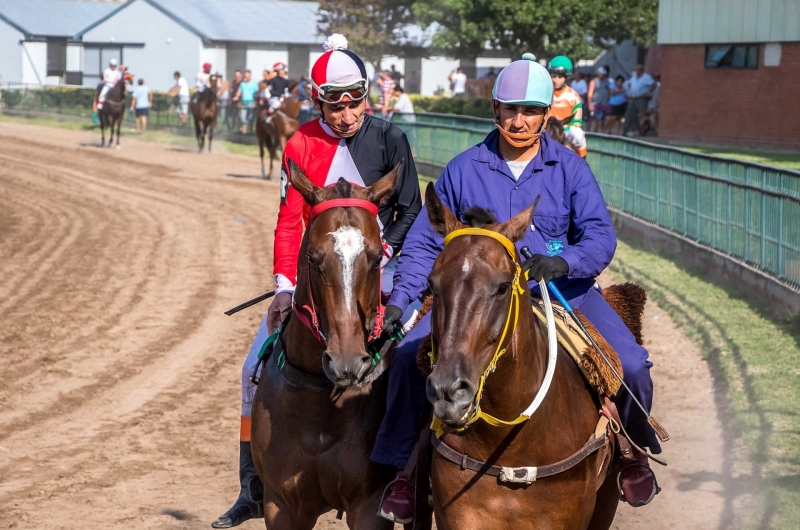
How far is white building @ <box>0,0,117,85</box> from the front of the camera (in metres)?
61.6

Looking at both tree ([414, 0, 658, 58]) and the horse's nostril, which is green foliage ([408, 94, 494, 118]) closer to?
tree ([414, 0, 658, 58])

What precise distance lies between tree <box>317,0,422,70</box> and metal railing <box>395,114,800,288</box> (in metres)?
34.8

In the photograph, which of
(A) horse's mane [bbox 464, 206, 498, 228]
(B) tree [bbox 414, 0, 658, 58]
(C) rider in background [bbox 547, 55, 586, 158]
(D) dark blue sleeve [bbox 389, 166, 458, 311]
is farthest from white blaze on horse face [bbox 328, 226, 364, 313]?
(B) tree [bbox 414, 0, 658, 58]

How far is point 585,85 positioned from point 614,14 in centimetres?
1140

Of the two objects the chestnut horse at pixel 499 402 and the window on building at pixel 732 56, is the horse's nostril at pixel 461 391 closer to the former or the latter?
the chestnut horse at pixel 499 402

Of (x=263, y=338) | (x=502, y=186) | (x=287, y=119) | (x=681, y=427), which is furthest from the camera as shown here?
(x=287, y=119)

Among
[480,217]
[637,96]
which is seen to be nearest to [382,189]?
[480,217]

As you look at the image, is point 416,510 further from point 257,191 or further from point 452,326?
point 257,191

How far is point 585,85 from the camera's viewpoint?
27.0 meters

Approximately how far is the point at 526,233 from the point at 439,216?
0.78m

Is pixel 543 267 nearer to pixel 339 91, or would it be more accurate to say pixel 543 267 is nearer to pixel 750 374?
pixel 339 91

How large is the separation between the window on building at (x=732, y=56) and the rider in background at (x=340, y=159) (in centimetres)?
2319

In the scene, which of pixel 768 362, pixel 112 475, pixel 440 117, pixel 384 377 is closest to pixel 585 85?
pixel 440 117

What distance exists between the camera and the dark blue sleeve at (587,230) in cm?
468
